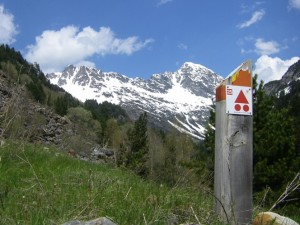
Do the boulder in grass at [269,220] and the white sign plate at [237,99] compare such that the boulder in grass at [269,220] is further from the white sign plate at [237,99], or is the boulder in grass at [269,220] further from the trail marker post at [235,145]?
the white sign plate at [237,99]

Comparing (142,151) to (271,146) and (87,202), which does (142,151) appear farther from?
(87,202)

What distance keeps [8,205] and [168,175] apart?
2195 mm

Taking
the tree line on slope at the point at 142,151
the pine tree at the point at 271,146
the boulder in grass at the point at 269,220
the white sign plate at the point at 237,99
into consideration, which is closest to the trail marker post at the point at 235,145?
the white sign plate at the point at 237,99

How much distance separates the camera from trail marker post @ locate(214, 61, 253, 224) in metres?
3.41

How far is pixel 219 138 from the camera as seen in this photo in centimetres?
357

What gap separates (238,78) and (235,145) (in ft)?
1.74

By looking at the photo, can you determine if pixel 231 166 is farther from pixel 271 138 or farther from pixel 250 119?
pixel 271 138

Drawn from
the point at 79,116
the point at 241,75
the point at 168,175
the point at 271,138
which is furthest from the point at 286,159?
the point at 79,116

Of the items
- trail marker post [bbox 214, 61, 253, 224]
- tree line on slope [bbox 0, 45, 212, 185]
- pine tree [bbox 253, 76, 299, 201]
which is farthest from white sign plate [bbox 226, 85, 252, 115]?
pine tree [bbox 253, 76, 299, 201]

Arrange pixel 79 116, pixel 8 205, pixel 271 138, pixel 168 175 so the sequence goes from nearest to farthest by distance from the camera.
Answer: pixel 8 205, pixel 168 175, pixel 271 138, pixel 79 116

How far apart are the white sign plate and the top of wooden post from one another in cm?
4

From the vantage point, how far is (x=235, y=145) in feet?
11.4

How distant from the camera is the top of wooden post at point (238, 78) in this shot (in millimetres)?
3529

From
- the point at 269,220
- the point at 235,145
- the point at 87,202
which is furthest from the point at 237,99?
the point at 87,202
